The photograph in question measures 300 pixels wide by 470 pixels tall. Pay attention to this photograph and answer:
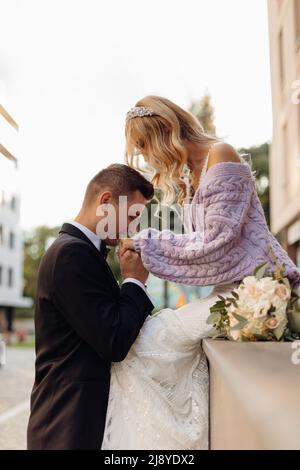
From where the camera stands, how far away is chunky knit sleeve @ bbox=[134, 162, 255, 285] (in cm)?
226

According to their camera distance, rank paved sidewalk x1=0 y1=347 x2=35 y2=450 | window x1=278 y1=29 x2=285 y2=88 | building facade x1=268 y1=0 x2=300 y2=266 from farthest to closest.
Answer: window x1=278 y1=29 x2=285 y2=88, building facade x1=268 y1=0 x2=300 y2=266, paved sidewalk x1=0 y1=347 x2=35 y2=450

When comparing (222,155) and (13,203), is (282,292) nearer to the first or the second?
(222,155)

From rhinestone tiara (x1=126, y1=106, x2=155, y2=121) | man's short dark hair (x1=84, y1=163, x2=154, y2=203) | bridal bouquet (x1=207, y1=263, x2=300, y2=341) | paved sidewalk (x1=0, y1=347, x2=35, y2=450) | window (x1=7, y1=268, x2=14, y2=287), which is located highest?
rhinestone tiara (x1=126, y1=106, x2=155, y2=121)

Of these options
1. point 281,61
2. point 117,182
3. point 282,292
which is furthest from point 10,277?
point 282,292

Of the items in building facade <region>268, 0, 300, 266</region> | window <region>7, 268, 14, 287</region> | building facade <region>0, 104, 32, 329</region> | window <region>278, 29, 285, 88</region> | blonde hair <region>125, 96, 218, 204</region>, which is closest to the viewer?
blonde hair <region>125, 96, 218, 204</region>

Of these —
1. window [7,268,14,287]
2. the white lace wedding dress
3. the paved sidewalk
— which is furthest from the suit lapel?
window [7,268,14,287]

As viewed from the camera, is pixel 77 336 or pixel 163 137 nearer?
pixel 77 336

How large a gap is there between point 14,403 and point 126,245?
35.7ft

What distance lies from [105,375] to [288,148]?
13042 millimetres

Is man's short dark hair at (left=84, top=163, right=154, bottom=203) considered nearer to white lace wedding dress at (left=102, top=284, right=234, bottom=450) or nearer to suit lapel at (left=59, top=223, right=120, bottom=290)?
suit lapel at (left=59, top=223, right=120, bottom=290)

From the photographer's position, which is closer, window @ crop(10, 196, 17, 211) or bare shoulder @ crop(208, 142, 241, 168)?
bare shoulder @ crop(208, 142, 241, 168)

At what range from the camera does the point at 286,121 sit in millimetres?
14641

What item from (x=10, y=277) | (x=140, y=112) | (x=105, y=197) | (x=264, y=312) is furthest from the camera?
(x=10, y=277)

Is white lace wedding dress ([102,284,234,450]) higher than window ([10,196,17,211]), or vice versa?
window ([10,196,17,211])
